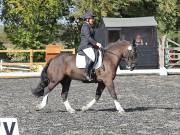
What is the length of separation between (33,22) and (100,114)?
81.1 feet

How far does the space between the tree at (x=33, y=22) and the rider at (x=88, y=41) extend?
23.7 m

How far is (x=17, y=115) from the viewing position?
11.4 metres

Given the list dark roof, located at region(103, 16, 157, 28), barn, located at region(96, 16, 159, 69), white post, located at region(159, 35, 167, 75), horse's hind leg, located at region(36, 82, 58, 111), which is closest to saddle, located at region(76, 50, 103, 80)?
horse's hind leg, located at region(36, 82, 58, 111)

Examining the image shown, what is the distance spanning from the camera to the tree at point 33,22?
3555 cm

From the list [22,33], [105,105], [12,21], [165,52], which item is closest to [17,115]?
[105,105]

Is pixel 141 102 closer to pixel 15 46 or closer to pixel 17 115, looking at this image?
pixel 17 115

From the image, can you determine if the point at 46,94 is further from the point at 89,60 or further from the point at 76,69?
the point at 89,60

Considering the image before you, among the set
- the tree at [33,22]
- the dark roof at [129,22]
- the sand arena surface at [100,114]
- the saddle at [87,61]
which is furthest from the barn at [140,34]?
the saddle at [87,61]

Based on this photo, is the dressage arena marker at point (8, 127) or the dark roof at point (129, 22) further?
the dark roof at point (129, 22)

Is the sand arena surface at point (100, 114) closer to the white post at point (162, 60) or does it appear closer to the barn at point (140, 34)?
the white post at point (162, 60)

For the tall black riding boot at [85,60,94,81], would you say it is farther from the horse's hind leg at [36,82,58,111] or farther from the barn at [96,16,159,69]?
the barn at [96,16,159,69]

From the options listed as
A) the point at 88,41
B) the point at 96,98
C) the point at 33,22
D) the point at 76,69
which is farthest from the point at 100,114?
the point at 33,22

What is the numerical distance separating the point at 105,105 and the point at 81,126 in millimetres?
3973

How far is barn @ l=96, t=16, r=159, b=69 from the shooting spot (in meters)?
29.8
